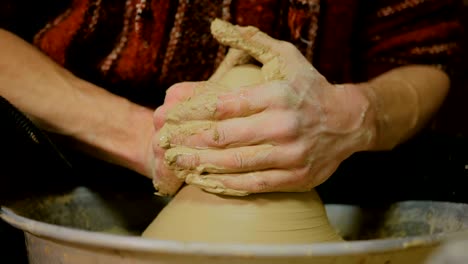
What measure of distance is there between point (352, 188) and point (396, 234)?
0.22 metres

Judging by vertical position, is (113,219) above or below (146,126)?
below

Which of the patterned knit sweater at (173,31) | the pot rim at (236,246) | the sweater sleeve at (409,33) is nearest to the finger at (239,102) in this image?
the pot rim at (236,246)

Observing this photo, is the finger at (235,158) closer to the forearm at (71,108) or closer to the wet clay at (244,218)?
the wet clay at (244,218)

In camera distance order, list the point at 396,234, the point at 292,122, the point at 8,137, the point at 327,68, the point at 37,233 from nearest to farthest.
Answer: the point at 37,233 < the point at 292,122 < the point at 8,137 < the point at 396,234 < the point at 327,68

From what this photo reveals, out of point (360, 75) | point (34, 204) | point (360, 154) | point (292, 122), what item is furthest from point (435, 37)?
point (34, 204)

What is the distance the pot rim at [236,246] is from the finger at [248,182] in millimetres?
205

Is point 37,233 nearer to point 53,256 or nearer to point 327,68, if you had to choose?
point 53,256

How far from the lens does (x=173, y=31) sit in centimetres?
110

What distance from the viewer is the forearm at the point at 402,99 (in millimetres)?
1006

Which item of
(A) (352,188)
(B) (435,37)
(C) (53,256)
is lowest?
(A) (352,188)

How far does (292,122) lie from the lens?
0.74 metres

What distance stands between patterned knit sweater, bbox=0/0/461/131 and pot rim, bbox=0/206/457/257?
0.57m

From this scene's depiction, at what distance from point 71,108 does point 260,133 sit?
393 millimetres

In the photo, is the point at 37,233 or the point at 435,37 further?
the point at 435,37
